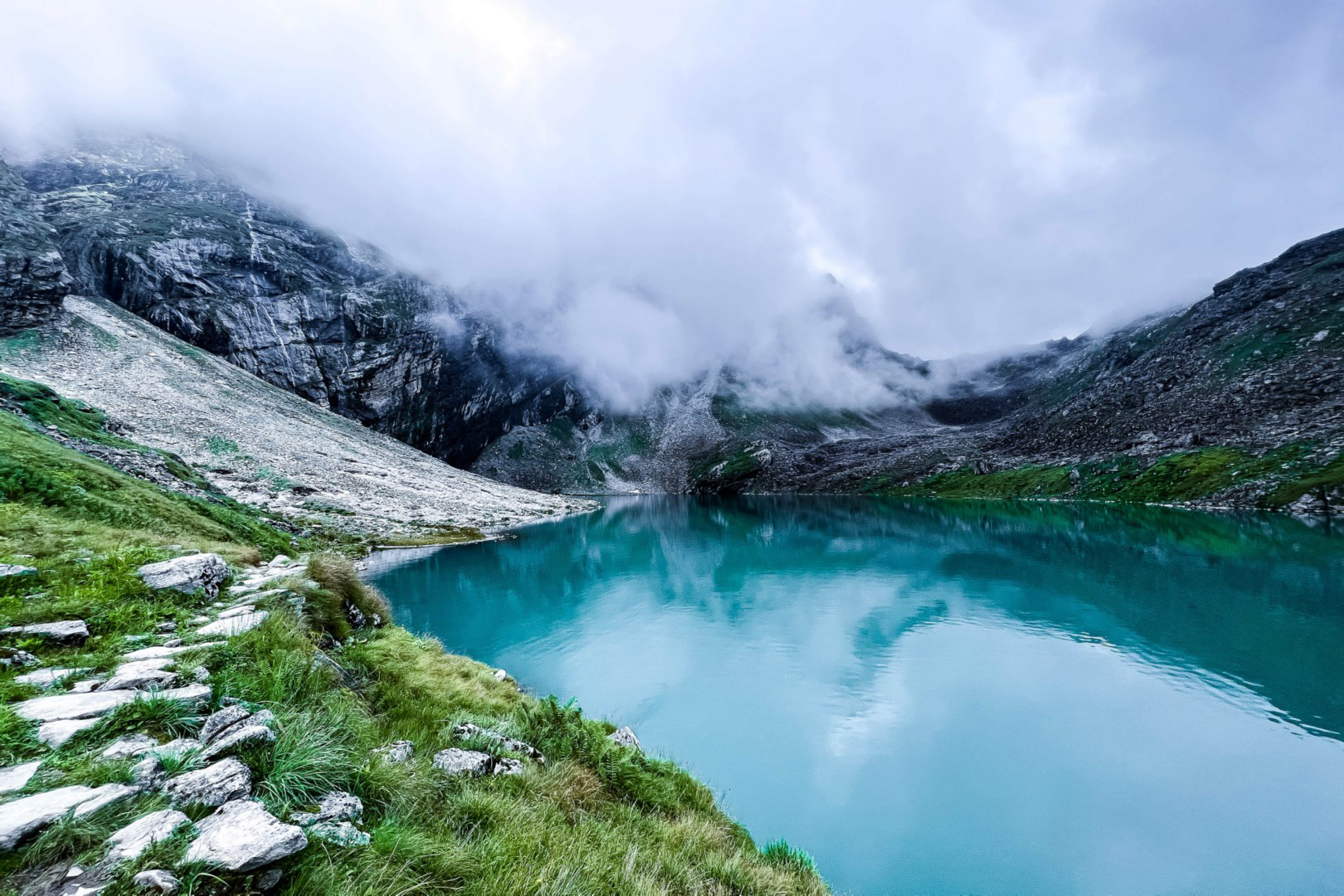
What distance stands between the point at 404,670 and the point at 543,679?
12.8 metres

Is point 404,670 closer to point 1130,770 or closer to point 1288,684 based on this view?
point 1130,770

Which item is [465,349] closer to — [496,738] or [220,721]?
[496,738]

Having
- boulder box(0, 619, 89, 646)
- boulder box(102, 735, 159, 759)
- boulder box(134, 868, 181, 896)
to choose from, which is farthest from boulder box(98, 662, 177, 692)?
boulder box(134, 868, 181, 896)

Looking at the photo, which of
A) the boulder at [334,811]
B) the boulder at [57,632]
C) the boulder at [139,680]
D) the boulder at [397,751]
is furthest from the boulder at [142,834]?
the boulder at [57,632]

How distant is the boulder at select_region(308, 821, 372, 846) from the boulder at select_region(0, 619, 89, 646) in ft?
18.2

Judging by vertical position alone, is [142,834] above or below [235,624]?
above

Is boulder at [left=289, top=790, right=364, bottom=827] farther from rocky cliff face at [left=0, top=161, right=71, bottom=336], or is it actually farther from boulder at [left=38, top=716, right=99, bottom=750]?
rocky cliff face at [left=0, top=161, right=71, bottom=336]

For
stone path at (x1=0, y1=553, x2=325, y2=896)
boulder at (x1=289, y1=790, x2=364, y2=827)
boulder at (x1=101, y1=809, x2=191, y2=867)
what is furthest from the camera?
boulder at (x1=289, y1=790, x2=364, y2=827)

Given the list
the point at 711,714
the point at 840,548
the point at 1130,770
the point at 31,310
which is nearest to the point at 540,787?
the point at 711,714

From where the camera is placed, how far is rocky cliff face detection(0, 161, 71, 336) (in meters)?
67.8

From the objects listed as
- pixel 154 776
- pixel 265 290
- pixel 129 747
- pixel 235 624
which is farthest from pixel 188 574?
pixel 265 290

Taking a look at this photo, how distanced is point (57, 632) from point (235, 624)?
180cm

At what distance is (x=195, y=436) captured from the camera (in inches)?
2395

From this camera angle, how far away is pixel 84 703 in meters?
5.07
